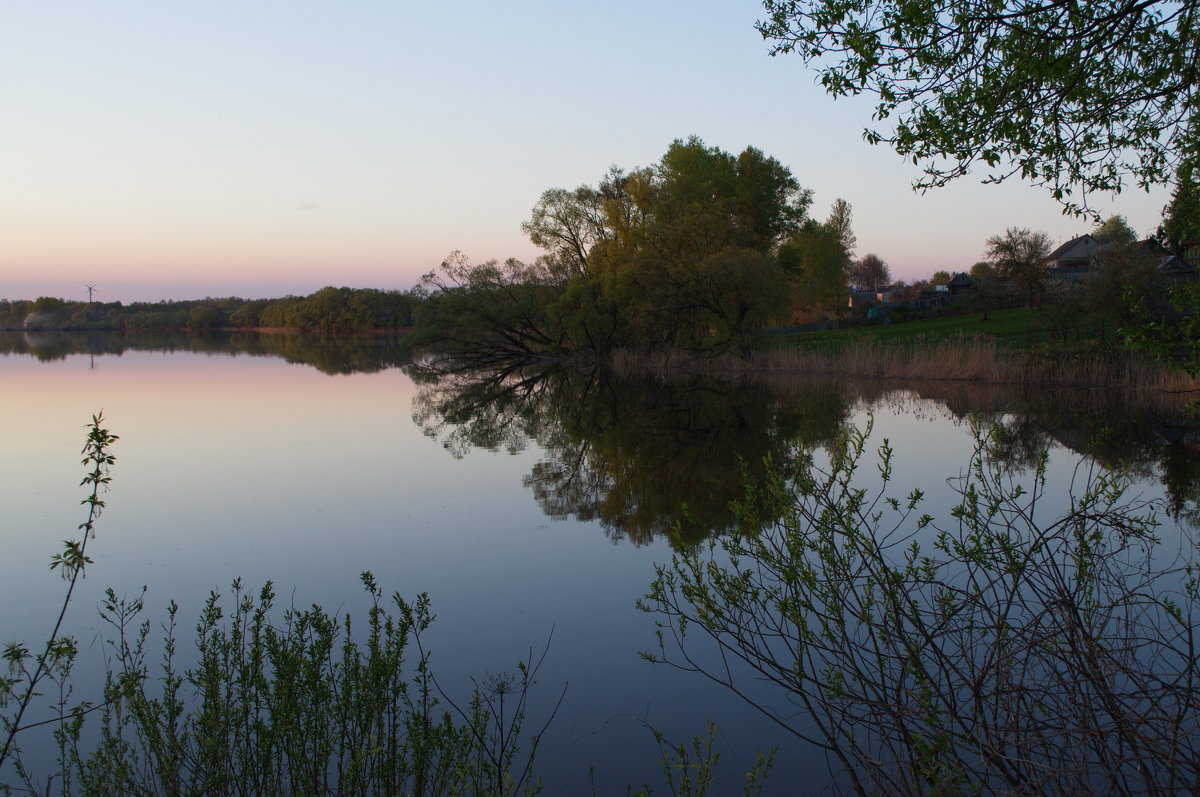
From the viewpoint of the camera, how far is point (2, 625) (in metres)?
6.63

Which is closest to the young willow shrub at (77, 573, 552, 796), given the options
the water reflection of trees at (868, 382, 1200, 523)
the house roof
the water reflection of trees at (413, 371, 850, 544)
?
the water reflection of trees at (413, 371, 850, 544)

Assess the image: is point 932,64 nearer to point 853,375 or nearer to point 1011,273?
point 853,375

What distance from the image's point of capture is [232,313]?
4508 inches

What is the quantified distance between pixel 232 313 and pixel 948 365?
349ft

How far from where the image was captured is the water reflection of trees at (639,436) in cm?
1082

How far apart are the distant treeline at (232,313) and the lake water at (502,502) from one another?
68449 mm

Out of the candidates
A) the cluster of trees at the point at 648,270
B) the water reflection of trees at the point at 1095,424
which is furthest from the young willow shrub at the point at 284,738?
the cluster of trees at the point at 648,270

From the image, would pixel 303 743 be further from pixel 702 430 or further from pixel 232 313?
pixel 232 313

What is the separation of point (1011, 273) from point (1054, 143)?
42979mm

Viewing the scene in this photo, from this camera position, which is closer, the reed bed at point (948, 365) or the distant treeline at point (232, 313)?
the reed bed at point (948, 365)

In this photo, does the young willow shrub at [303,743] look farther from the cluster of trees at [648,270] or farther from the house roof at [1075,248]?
the house roof at [1075,248]

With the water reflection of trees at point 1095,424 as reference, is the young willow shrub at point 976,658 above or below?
above

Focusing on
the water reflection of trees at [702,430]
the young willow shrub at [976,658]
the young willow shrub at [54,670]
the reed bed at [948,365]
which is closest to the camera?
the young willow shrub at [976,658]

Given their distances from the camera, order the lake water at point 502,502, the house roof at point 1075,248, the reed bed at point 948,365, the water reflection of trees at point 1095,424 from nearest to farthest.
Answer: the lake water at point 502,502 < the water reflection of trees at point 1095,424 < the reed bed at point 948,365 < the house roof at point 1075,248
